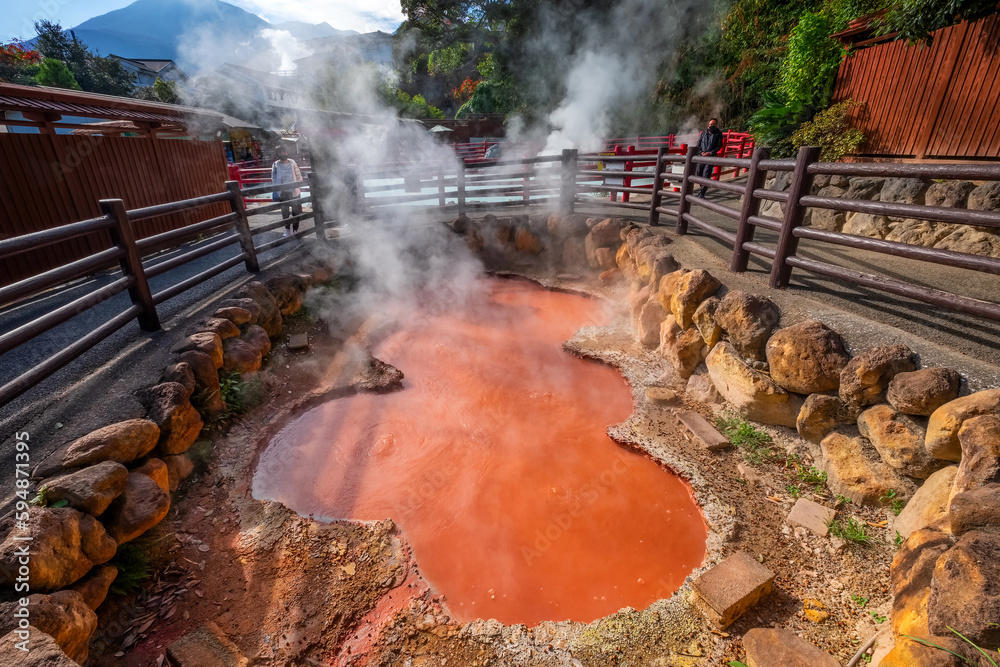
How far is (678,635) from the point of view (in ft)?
7.65

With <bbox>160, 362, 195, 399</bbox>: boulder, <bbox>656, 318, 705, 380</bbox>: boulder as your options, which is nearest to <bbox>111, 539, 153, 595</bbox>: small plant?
<bbox>160, 362, 195, 399</bbox>: boulder

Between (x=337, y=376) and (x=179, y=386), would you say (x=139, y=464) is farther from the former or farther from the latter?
(x=337, y=376)

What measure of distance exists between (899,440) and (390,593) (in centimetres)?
314

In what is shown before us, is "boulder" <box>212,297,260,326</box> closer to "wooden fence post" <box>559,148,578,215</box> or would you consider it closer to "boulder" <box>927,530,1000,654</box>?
"boulder" <box>927,530,1000,654</box>

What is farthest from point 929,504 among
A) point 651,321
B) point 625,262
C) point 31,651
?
point 625,262

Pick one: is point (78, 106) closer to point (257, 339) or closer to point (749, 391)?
point (257, 339)

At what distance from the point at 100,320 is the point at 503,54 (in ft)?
86.5

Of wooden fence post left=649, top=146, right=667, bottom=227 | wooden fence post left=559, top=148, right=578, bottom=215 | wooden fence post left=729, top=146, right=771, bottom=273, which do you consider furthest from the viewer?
wooden fence post left=559, top=148, right=578, bottom=215

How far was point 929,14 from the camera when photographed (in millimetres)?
5938

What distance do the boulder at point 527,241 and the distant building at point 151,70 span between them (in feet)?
133

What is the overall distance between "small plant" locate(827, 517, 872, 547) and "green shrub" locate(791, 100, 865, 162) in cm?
703

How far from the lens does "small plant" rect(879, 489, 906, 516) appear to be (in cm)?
278

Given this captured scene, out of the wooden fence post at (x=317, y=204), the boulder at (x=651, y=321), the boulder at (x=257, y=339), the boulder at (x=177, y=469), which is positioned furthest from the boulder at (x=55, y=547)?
the wooden fence post at (x=317, y=204)

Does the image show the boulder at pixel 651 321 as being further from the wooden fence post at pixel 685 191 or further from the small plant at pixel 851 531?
the small plant at pixel 851 531
